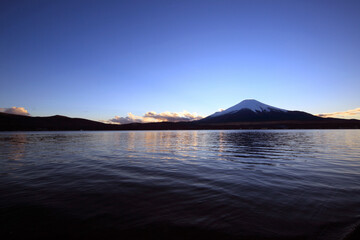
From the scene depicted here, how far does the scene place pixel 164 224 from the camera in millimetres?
4531

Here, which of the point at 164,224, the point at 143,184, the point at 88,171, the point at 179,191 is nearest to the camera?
the point at 164,224

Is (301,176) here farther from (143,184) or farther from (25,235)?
(25,235)

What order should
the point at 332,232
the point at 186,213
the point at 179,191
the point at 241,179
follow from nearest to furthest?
the point at 332,232 < the point at 186,213 < the point at 179,191 < the point at 241,179

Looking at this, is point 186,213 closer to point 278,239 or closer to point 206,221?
point 206,221

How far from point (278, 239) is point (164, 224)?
2837 millimetres

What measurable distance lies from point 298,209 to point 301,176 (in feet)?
16.6

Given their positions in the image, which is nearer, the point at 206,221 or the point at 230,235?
the point at 230,235

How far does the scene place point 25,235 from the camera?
4.03 metres

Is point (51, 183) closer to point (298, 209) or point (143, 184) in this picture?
point (143, 184)

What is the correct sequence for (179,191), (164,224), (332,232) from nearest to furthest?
(332,232), (164,224), (179,191)

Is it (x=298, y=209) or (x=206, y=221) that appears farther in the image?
(x=298, y=209)

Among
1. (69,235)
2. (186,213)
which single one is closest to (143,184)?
(186,213)

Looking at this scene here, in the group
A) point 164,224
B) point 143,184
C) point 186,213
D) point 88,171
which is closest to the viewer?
point 164,224

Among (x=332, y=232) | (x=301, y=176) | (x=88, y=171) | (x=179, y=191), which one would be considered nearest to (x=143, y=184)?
(x=179, y=191)
